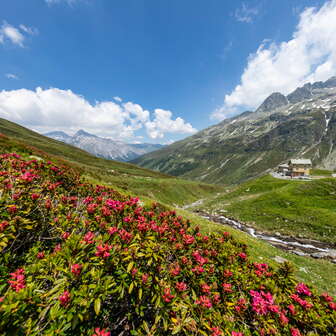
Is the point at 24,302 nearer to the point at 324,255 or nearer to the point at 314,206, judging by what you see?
the point at 324,255

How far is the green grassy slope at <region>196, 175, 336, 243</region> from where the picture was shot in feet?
92.1

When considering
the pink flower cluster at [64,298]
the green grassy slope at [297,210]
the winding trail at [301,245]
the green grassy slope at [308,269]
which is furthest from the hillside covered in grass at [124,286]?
the green grassy slope at [297,210]

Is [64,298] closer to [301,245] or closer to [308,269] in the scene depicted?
[308,269]

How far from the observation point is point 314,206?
34500 mm

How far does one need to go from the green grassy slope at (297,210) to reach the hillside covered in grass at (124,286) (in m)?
31.8

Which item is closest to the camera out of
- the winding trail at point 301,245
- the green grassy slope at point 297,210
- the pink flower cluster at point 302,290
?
the pink flower cluster at point 302,290

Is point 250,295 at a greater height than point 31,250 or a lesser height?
greater

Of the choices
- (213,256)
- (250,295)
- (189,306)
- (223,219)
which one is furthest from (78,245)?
(223,219)

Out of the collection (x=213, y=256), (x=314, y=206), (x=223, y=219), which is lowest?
(x=223, y=219)

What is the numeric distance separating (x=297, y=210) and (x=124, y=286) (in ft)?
141

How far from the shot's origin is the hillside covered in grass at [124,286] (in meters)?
2.52

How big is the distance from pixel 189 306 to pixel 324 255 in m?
28.6

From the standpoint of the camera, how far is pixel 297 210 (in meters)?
34.0

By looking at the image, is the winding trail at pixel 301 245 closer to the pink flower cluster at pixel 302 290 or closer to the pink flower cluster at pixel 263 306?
the pink flower cluster at pixel 302 290
